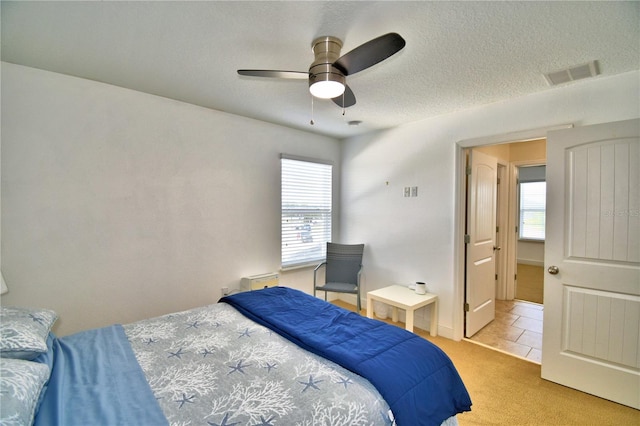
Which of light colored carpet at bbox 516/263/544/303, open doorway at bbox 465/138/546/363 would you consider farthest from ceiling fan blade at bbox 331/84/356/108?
light colored carpet at bbox 516/263/544/303

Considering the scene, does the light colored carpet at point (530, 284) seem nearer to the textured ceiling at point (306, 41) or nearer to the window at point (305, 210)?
the window at point (305, 210)

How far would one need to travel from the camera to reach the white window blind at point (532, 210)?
255 inches

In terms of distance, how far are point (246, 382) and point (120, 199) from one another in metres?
2.11

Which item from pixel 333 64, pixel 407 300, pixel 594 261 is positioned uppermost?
pixel 333 64

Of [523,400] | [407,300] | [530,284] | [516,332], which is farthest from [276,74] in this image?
[530,284]

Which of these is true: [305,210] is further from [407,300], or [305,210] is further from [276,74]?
[276,74]

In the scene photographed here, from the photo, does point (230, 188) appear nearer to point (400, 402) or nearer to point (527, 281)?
point (400, 402)

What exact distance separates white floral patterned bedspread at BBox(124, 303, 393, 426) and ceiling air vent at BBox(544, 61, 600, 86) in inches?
104

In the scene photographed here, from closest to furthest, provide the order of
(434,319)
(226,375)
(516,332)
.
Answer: (226,375) < (434,319) < (516,332)

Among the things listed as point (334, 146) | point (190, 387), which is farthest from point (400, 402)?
point (334, 146)

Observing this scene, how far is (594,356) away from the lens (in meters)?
2.22

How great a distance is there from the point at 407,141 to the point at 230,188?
2230mm

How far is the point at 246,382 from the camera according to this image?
130 centimetres

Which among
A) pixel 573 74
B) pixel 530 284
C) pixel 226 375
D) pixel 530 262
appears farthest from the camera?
pixel 530 262
